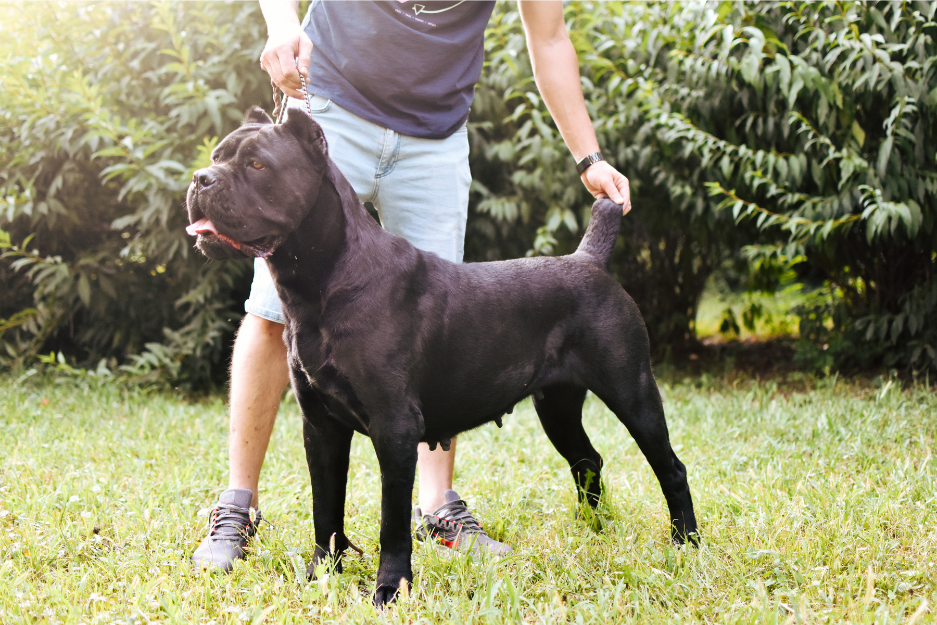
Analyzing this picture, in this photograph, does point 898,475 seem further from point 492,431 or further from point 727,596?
point 492,431

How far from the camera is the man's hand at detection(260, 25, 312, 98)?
2025 mm

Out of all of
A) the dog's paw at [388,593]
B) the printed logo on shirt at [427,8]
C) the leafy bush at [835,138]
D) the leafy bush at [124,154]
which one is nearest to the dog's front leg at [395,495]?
the dog's paw at [388,593]

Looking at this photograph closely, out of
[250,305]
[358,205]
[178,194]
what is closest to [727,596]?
[358,205]

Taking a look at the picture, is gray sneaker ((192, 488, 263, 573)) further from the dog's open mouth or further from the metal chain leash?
the metal chain leash

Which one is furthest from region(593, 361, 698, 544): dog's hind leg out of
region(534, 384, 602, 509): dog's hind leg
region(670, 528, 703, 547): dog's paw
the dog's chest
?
the dog's chest

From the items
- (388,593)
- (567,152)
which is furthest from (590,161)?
(567,152)

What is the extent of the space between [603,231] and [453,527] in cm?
115

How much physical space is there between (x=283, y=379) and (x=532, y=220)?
3.03 meters

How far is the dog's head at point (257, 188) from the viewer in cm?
180

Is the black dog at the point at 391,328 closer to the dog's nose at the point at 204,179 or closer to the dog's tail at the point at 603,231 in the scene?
the dog's nose at the point at 204,179

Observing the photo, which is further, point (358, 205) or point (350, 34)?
point (350, 34)

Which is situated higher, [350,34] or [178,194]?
[350,34]

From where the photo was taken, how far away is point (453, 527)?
2604 millimetres

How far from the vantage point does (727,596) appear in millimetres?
2051
